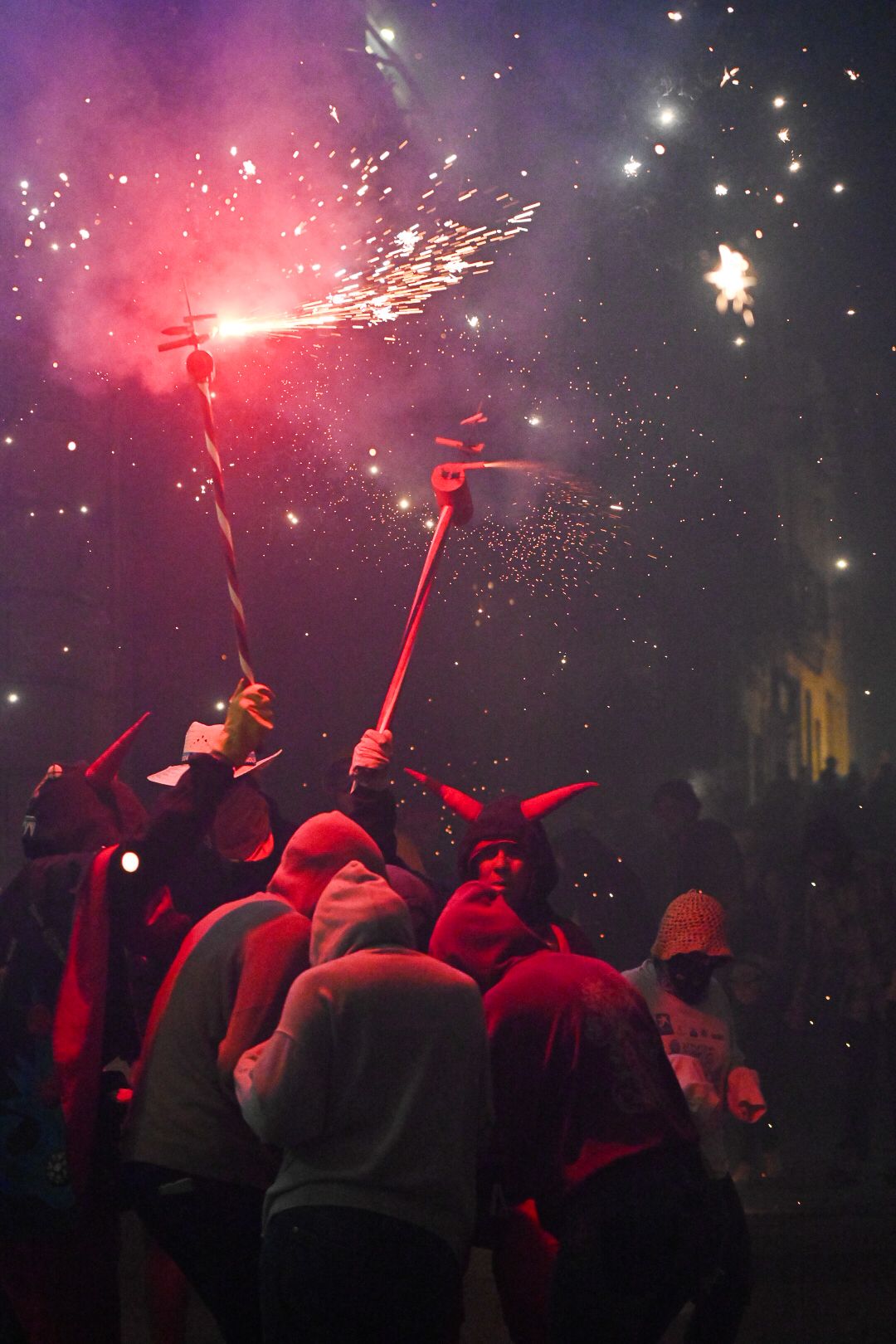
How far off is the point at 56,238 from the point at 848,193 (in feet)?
21.2

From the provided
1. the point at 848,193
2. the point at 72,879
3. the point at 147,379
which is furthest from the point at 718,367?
the point at 72,879

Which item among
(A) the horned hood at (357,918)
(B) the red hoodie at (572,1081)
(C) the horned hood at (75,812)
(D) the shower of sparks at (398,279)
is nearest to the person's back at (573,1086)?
(B) the red hoodie at (572,1081)

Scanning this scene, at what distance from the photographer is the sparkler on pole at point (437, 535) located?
3834 millimetres

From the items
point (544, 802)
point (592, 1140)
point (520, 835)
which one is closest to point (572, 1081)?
point (592, 1140)

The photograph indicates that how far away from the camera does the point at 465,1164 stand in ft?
7.45

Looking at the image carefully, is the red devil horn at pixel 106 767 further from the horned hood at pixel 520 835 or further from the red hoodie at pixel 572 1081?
the red hoodie at pixel 572 1081

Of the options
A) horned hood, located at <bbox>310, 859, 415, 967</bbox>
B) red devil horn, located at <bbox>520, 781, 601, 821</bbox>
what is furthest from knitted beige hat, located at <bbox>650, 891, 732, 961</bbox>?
horned hood, located at <bbox>310, 859, 415, 967</bbox>

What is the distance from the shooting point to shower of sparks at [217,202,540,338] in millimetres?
6699

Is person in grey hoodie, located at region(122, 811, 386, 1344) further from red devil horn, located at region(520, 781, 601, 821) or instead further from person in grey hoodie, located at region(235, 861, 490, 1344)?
red devil horn, located at region(520, 781, 601, 821)

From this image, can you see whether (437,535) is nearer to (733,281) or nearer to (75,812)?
(75,812)

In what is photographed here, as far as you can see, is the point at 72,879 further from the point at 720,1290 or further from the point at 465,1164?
the point at 720,1290

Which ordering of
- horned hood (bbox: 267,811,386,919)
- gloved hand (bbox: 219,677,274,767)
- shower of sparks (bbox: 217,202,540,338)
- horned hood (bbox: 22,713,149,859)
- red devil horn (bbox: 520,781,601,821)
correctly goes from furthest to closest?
1. shower of sparks (bbox: 217,202,540,338)
2. red devil horn (bbox: 520,781,601,821)
3. horned hood (bbox: 22,713,149,859)
4. gloved hand (bbox: 219,677,274,767)
5. horned hood (bbox: 267,811,386,919)

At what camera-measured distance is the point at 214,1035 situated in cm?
261

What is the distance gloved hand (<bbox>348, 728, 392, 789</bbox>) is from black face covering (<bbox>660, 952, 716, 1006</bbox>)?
1185mm
